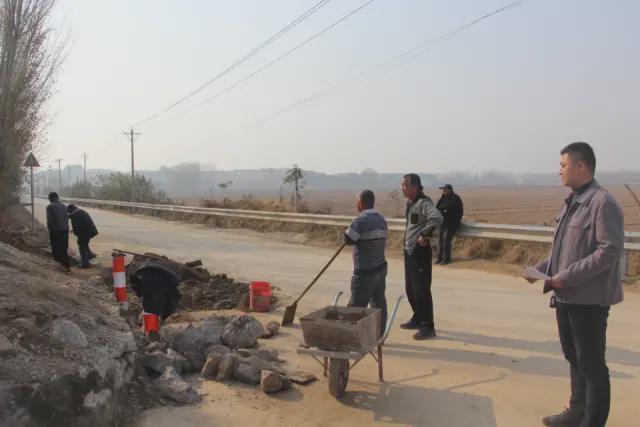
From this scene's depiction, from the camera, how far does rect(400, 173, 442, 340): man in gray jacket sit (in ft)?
21.9

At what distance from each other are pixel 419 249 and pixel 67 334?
3957 millimetres

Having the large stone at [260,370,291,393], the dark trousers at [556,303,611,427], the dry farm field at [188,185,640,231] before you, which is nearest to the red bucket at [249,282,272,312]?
the large stone at [260,370,291,393]

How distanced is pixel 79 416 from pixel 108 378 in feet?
1.43

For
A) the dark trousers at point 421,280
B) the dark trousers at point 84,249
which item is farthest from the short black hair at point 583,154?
the dark trousers at point 84,249

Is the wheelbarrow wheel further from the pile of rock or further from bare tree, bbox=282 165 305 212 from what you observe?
A: bare tree, bbox=282 165 305 212

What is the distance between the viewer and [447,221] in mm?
13094

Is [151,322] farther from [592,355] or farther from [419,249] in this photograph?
[592,355]

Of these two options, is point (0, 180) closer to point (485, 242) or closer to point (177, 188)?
point (485, 242)

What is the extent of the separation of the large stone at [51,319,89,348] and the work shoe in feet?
11.5

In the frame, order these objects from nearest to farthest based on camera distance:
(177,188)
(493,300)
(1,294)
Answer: (1,294), (493,300), (177,188)

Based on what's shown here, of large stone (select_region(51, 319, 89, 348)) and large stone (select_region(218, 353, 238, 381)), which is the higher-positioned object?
large stone (select_region(51, 319, 89, 348))

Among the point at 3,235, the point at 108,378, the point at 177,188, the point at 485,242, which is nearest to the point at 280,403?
the point at 108,378

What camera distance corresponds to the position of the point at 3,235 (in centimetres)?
1413

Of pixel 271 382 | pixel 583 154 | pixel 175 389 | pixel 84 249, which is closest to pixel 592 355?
pixel 583 154
